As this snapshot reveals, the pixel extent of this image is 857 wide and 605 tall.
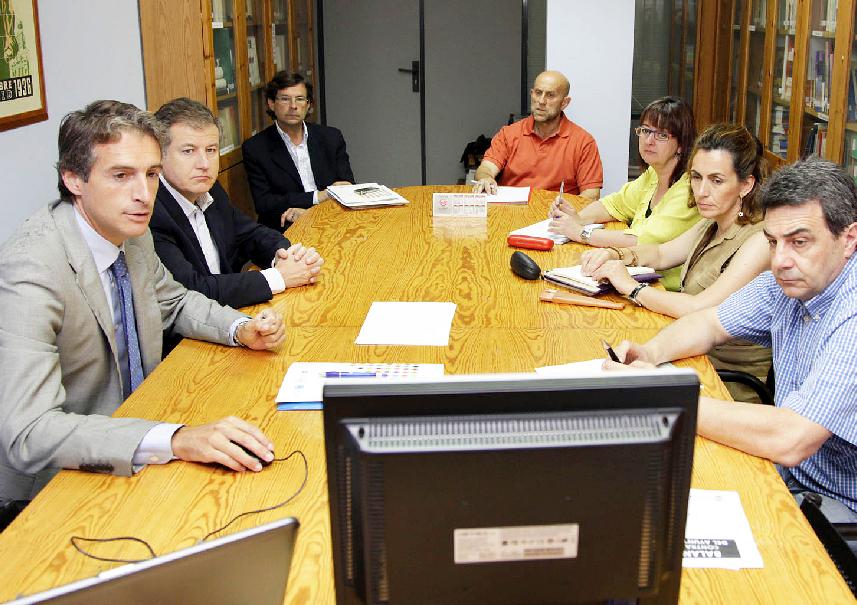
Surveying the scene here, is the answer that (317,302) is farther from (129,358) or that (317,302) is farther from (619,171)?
(619,171)

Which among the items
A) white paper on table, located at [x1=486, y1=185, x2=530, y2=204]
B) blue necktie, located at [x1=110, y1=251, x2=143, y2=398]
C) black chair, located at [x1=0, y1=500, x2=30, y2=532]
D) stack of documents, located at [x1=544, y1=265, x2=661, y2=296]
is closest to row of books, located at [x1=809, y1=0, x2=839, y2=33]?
white paper on table, located at [x1=486, y1=185, x2=530, y2=204]

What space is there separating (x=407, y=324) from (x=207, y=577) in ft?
4.98

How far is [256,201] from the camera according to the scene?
501cm

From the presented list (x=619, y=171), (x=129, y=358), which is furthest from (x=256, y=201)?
(x=129, y=358)

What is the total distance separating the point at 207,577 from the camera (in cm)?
100

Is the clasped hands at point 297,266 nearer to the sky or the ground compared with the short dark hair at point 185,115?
nearer to the ground

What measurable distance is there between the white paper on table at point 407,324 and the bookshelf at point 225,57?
2270mm

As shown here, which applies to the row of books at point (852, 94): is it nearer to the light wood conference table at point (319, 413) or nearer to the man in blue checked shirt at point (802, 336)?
the light wood conference table at point (319, 413)

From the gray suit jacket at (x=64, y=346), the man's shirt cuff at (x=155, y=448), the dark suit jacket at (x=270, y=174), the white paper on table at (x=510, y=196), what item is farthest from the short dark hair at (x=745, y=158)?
the dark suit jacket at (x=270, y=174)

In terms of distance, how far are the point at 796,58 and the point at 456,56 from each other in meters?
3.34

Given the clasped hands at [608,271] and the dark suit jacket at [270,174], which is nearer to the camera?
the clasped hands at [608,271]

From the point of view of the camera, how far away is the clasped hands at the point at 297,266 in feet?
9.36

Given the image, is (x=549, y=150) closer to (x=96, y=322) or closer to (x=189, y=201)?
(x=189, y=201)

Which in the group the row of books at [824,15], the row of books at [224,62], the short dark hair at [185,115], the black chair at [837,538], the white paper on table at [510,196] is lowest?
the black chair at [837,538]
